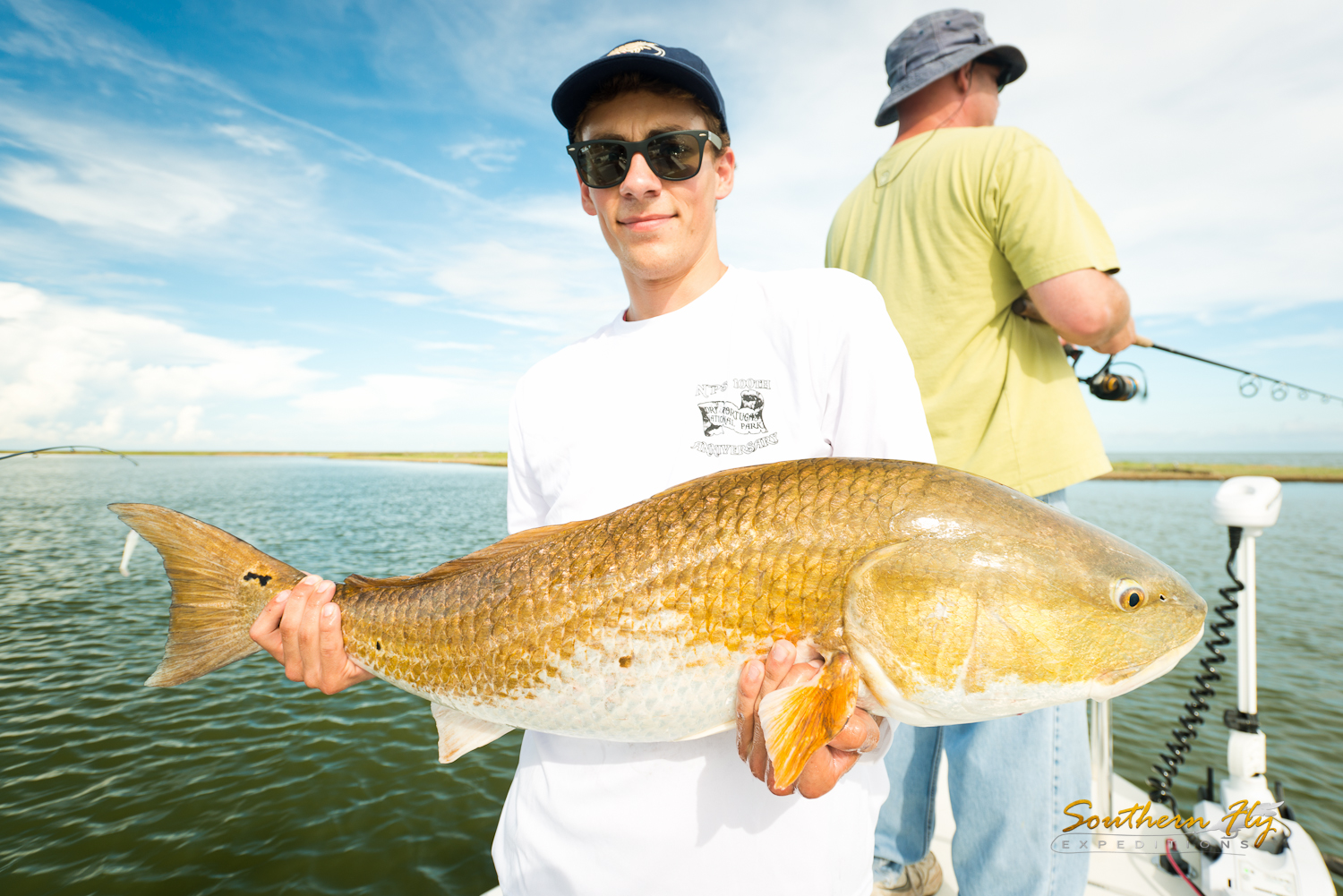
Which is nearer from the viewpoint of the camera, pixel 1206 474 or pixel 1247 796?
pixel 1247 796

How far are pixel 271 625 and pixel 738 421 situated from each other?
71.7 inches

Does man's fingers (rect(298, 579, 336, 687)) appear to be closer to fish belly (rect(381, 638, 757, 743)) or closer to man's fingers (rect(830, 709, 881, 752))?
fish belly (rect(381, 638, 757, 743))

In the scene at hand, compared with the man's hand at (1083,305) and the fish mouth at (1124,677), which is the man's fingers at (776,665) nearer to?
the fish mouth at (1124,677)

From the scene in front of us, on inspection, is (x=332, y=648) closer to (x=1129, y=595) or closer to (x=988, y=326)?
(x=1129, y=595)

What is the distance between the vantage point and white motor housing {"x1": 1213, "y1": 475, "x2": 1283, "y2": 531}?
3020 mm

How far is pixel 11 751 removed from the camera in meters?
9.05

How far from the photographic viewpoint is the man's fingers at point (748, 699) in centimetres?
150

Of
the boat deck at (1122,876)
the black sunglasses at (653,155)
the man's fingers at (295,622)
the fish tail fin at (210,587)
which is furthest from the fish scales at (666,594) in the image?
the boat deck at (1122,876)

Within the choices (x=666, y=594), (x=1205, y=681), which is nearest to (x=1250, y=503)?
(x=1205, y=681)

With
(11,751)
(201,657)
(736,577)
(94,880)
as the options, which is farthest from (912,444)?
(11,751)

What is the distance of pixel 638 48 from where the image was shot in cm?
202

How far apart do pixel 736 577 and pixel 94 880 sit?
9.13 meters

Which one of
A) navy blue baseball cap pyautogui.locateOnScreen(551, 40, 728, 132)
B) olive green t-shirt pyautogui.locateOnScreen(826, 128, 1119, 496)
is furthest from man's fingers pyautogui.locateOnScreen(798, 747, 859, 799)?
navy blue baseball cap pyautogui.locateOnScreen(551, 40, 728, 132)

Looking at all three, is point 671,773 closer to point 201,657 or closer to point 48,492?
point 201,657
